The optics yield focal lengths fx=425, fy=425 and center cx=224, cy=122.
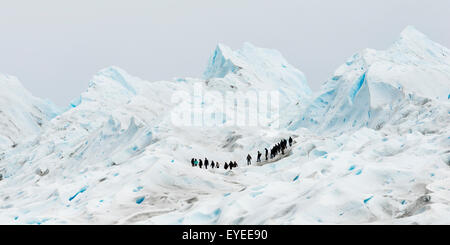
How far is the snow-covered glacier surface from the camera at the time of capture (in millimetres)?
13406

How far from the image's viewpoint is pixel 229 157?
120 feet

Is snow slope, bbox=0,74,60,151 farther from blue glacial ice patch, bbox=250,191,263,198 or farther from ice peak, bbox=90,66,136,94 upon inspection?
blue glacial ice patch, bbox=250,191,263,198

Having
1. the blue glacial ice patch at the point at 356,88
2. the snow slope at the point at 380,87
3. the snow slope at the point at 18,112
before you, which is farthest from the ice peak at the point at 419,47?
the snow slope at the point at 18,112

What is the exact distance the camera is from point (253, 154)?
36.2 metres

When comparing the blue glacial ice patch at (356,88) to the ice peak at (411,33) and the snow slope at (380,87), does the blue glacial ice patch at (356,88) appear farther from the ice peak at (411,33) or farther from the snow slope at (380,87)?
the ice peak at (411,33)

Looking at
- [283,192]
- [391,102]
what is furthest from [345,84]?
[283,192]

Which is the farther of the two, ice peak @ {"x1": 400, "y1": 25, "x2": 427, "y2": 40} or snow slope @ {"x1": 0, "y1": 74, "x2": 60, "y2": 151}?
snow slope @ {"x1": 0, "y1": 74, "x2": 60, "y2": 151}

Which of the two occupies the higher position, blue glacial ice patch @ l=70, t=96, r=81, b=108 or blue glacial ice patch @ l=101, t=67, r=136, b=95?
blue glacial ice patch @ l=101, t=67, r=136, b=95

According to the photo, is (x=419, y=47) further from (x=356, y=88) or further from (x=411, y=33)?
(x=356, y=88)

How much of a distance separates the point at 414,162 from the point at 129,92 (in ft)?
272

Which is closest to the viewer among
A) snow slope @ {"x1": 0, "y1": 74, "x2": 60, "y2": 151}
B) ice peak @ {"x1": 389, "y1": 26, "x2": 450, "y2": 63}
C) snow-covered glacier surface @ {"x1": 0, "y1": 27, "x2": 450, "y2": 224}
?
snow-covered glacier surface @ {"x1": 0, "y1": 27, "x2": 450, "y2": 224}

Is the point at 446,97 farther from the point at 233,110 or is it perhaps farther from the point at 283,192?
the point at 283,192

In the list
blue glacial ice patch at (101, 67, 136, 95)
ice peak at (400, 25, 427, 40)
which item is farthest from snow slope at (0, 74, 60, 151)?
ice peak at (400, 25, 427, 40)

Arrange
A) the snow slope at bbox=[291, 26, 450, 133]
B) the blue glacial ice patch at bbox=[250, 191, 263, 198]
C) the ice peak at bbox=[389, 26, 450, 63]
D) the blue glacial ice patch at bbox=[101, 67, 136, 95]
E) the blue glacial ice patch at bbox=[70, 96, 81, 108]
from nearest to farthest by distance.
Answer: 1. the blue glacial ice patch at bbox=[250, 191, 263, 198]
2. the snow slope at bbox=[291, 26, 450, 133]
3. the ice peak at bbox=[389, 26, 450, 63]
4. the blue glacial ice patch at bbox=[70, 96, 81, 108]
5. the blue glacial ice patch at bbox=[101, 67, 136, 95]
